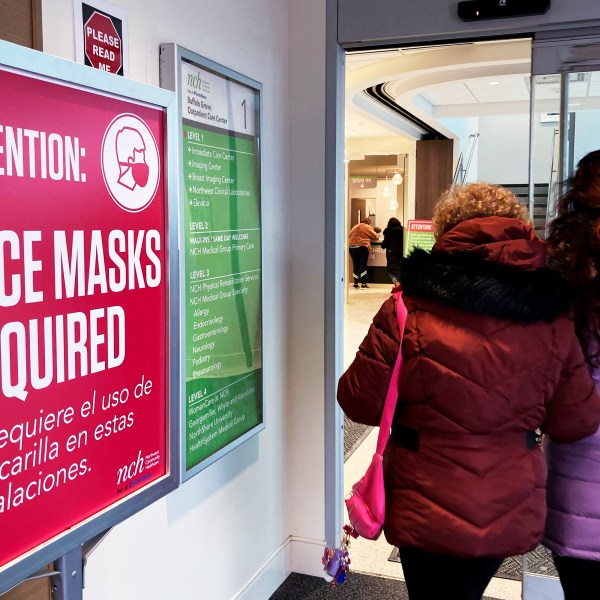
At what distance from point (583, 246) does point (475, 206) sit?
31cm

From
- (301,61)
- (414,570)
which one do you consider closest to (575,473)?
(414,570)

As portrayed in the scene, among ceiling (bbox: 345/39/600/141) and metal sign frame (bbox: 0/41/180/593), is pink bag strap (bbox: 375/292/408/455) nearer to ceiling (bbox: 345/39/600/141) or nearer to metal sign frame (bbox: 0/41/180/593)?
metal sign frame (bbox: 0/41/180/593)

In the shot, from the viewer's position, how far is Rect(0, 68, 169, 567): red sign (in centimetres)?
98

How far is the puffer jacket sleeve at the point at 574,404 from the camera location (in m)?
1.64

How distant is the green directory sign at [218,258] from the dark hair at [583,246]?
103cm

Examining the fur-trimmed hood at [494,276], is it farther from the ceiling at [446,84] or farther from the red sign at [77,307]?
the ceiling at [446,84]

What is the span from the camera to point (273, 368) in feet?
9.48

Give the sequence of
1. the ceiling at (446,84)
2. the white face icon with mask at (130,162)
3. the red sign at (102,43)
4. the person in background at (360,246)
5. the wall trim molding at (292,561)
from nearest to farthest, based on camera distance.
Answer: the white face icon with mask at (130,162), the red sign at (102,43), the wall trim molding at (292,561), the ceiling at (446,84), the person in background at (360,246)

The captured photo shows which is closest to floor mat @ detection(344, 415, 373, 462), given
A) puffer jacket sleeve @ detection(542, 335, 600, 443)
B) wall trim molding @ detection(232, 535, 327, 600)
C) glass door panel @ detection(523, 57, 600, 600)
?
wall trim molding @ detection(232, 535, 327, 600)

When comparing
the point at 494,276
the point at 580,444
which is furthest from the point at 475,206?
the point at 580,444

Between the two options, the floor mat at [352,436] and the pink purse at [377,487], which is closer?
the pink purse at [377,487]

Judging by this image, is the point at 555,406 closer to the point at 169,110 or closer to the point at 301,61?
the point at 169,110

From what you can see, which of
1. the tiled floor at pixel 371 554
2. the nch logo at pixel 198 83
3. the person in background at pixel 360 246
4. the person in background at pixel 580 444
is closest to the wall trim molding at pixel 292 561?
the tiled floor at pixel 371 554

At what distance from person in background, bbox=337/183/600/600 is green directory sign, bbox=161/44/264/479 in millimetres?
664
